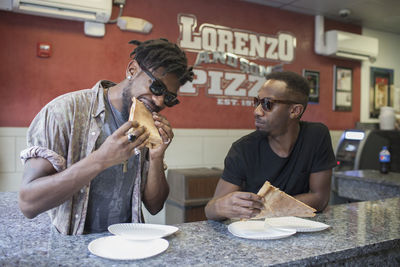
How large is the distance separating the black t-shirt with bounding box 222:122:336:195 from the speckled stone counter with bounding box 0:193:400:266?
0.35 meters

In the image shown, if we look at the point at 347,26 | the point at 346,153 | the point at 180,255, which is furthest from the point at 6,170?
the point at 347,26

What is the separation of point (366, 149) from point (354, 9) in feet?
7.20

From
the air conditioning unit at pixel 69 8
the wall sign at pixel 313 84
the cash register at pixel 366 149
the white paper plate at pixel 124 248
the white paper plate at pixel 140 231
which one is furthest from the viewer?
the wall sign at pixel 313 84

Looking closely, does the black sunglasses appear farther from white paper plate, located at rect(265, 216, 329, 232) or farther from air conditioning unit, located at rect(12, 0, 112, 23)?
air conditioning unit, located at rect(12, 0, 112, 23)

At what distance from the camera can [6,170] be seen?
12.5 ft

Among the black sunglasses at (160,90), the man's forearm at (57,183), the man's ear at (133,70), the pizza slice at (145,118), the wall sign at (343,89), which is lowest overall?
the man's forearm at (57,183)

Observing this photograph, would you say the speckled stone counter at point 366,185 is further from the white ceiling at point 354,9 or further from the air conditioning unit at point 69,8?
the air conditioning unit at point 69,8

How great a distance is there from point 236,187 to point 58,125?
106cm

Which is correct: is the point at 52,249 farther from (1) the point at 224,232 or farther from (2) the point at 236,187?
(2) the point at 236,187

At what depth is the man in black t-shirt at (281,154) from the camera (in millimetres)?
2127

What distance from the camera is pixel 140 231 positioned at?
1440mm

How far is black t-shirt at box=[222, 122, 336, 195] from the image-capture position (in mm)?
2129

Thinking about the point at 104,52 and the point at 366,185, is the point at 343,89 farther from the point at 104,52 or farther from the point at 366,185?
the point at 104,52

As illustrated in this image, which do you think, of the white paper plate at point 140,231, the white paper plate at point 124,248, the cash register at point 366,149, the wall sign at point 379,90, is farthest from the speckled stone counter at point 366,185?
the wall sign at point 379,90
